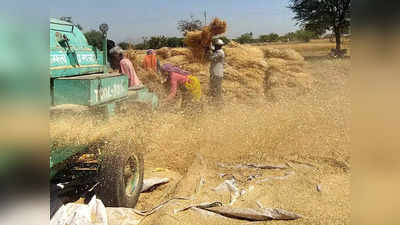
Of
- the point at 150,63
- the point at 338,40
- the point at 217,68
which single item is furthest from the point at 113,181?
the point at 338,40

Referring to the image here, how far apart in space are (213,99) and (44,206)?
7.70 m

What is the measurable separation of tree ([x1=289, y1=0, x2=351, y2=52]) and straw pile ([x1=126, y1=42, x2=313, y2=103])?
5.59m

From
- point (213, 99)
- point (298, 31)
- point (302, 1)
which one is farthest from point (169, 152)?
point (302, 1)

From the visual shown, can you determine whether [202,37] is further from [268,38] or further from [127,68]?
[127,68]

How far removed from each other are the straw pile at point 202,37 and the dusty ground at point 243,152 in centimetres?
239

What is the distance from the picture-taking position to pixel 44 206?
144 cm

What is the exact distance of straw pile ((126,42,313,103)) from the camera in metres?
10.3

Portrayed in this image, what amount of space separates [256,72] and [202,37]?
195 centimetres

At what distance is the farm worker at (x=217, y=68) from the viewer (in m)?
8.89

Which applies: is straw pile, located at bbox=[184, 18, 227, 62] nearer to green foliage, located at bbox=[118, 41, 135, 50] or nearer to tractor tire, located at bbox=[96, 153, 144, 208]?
green foliage, located at bbox=[118, 41, 135, 50]

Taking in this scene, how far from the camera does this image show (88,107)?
11.5ft

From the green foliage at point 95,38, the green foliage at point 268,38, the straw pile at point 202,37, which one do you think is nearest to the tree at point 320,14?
the green foliage at point 268,38

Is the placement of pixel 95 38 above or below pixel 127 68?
above

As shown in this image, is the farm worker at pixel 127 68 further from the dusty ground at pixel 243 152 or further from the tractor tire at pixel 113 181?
the tractor tire at pixel 113 181
